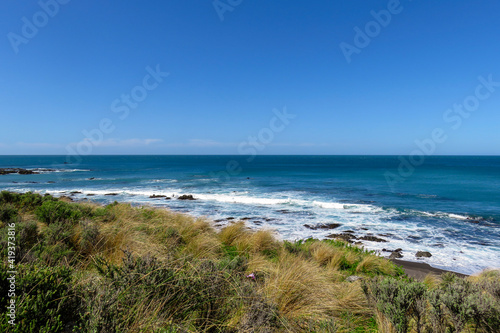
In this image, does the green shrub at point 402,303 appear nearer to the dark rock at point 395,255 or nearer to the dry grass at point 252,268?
the dry grass at point 252,268

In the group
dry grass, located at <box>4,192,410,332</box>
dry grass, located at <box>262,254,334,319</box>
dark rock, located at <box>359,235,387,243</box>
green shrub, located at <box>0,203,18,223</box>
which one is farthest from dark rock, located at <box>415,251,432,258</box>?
green shrub, located at <box>0,203,18,223</box>

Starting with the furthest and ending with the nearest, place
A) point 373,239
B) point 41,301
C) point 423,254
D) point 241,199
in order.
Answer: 1. point 241,199
2. point 373,239
3. point 423,254
4. point 41,301

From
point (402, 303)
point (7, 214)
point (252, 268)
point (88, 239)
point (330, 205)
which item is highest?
point (7, 214)

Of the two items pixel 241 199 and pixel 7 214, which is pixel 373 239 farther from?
pixel 7 214

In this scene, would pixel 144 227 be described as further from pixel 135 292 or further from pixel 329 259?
pixel 329 259

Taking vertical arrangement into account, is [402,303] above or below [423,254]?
above

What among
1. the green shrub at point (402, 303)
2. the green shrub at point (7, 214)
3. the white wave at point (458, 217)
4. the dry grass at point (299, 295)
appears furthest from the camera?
the white wave at point (458, 217)

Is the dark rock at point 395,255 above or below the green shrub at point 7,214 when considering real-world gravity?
below

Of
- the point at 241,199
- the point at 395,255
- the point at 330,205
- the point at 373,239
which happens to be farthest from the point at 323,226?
the point at 241,199

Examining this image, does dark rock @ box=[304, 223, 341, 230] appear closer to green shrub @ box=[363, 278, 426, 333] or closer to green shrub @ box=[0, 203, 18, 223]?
green shrub @ box=[363, 278, 426, 333]

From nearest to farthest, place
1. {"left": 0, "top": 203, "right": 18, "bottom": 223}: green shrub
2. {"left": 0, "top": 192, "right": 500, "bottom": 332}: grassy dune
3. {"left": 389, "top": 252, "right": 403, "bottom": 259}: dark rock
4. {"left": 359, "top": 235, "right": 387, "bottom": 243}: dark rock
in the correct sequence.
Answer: {"left": 0, "top": 192, "right": 500, "bottom": 332}: grassy dune < {"left": 0, "top": 203, "right": 18, "bottom": 223}: green shrub < {"left": 389, "top": 252, "right": 403, "bottom": 259}: dark rock < {"left": 359, "top": 235, "right": 387, "bottom": 243}: dark rock

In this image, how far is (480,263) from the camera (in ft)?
33.2

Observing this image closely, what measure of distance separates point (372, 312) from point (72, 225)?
6.35 meters

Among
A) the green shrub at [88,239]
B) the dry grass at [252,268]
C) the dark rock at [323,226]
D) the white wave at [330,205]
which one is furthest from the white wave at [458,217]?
the green shrub at [88,239]
